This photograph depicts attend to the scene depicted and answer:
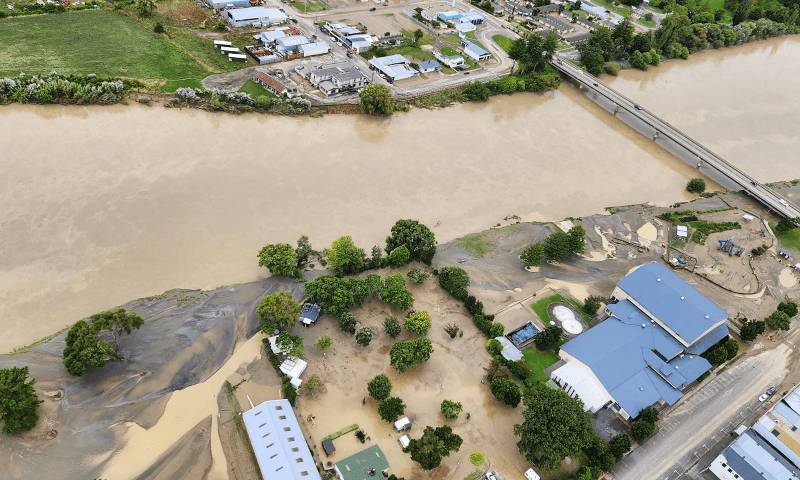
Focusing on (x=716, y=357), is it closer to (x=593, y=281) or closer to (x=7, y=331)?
(x=593, y=281)

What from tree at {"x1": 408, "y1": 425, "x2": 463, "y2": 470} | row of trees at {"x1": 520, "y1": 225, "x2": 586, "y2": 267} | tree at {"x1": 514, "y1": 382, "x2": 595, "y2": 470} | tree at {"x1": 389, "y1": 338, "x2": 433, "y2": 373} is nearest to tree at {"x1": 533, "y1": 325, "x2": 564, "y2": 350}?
tree at {"x1": 514, "y1": 382, "x2": 595, "y2": 470}

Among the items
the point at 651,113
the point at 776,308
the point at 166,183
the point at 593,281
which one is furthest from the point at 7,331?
the point at 651,113

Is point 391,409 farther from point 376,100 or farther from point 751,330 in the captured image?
point 376,100

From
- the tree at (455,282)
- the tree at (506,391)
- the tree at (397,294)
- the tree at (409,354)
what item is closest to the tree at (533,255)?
the tree at (455,282)

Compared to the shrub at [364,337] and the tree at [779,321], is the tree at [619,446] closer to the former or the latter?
the shrub at [364,337]

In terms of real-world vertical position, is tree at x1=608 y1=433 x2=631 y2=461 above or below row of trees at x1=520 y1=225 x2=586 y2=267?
below

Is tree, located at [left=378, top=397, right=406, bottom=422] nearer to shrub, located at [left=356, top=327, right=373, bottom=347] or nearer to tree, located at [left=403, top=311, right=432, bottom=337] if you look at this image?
shrub, located at [left=356, top=327, right=373, bottom=347]
